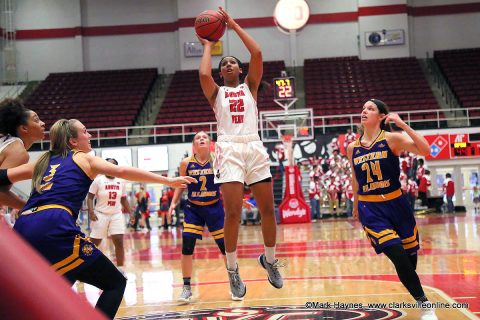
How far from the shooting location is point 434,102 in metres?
24.8

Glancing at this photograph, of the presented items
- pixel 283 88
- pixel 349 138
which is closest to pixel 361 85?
pixel 349 138

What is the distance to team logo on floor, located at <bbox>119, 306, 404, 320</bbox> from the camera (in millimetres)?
4875

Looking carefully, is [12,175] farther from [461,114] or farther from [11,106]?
[461,114]

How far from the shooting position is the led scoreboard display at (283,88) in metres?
18.8

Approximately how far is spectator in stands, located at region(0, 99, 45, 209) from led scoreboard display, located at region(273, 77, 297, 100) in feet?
48.3

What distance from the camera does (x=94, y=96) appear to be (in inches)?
1085

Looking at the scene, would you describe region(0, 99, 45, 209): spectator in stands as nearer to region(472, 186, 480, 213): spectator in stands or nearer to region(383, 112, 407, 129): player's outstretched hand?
region(383, 112, 407, 129): player's outstretched hand

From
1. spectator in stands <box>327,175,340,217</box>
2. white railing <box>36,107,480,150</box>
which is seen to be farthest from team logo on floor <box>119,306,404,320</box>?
white railing <box>36,107,480,150</box>

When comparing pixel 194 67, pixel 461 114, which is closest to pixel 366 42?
pixel 461 114

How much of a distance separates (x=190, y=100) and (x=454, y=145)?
11141 millimetres

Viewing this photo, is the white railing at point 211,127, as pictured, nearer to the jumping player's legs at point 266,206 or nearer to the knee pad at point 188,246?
the knee pad at point 188,246

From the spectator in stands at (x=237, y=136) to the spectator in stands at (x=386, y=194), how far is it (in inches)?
31.0

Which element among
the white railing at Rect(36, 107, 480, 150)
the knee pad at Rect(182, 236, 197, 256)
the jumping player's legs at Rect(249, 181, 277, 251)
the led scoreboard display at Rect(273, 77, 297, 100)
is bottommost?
the knee pad at Rect(182, 236, 197, 256)

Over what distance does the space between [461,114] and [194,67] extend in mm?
11929
